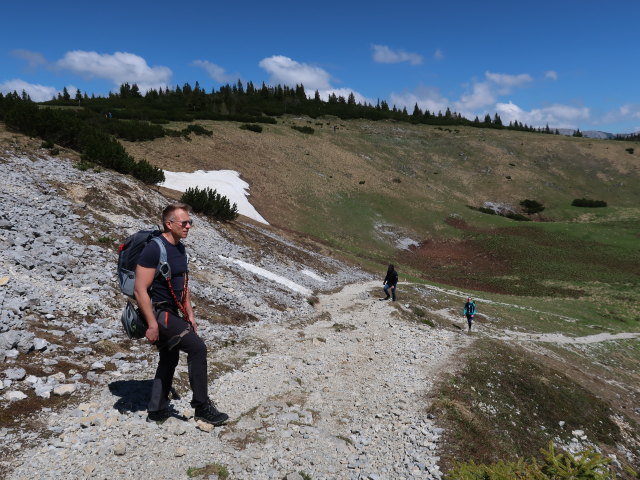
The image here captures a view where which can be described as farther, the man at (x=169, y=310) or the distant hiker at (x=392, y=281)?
the distant hiker at (x=392, y=281)

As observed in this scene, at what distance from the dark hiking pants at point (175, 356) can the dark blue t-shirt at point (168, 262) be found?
283mm

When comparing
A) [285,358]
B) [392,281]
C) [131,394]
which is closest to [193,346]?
[131,394]

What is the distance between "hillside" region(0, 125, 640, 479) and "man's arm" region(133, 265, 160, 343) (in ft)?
5.79

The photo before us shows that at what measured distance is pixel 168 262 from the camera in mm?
6008

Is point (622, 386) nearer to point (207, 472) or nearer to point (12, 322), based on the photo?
point (207, 472)

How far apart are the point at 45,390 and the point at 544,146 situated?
11263 centimetres

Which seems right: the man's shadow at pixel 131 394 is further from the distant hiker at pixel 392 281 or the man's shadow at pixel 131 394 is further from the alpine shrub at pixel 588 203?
the alpine shrub at pixel 588 203

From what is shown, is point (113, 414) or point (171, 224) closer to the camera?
point (171, 224)

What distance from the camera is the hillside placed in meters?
6.32

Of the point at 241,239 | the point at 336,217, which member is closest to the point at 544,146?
the point at 336,217

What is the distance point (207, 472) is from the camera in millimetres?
5641

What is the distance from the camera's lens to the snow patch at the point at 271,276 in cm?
2117

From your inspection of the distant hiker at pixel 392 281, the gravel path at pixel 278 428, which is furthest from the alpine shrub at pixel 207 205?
the gravel path at pixel 278 428

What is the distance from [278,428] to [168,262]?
12.1 feet
